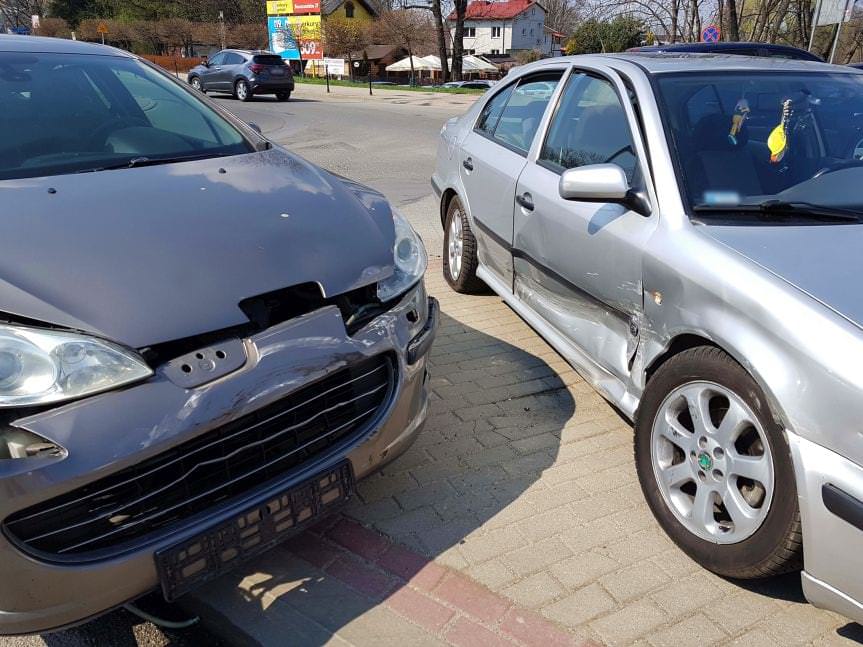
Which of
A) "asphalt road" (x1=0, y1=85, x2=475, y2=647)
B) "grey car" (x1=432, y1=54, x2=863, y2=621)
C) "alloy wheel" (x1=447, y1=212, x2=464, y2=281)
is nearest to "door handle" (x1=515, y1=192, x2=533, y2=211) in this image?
"grey car" (x1=432, y1=54, x2=863, y2=621)

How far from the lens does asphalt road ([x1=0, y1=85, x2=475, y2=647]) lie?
7.61ft

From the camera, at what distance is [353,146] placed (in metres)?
13.4

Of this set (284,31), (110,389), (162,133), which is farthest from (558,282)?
(284,31)

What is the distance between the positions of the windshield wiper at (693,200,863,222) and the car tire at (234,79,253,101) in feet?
76.9

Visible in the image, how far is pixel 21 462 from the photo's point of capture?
1717mm

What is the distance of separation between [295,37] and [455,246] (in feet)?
134

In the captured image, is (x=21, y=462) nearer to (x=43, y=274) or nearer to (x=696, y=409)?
(x=43, y=274)

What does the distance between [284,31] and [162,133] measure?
139ft

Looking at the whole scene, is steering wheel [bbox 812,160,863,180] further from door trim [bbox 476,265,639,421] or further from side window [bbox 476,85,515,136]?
side window [bbox 476,85,515,136]

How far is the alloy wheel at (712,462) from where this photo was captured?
223cm

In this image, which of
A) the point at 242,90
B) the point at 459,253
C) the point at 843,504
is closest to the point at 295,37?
the point at 242,90

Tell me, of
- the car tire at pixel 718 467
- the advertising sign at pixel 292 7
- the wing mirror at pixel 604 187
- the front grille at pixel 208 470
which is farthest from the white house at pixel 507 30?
the front grille at pixel 208 470

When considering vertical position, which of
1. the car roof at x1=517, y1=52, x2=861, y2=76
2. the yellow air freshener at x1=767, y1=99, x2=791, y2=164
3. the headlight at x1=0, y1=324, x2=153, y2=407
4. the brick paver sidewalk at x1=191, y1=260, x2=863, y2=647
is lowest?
the brick paver sidewalk at x1=191, y1=260, x2=863, y2=647

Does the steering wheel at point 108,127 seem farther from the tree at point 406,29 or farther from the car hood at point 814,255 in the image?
the tree at point 406,29
